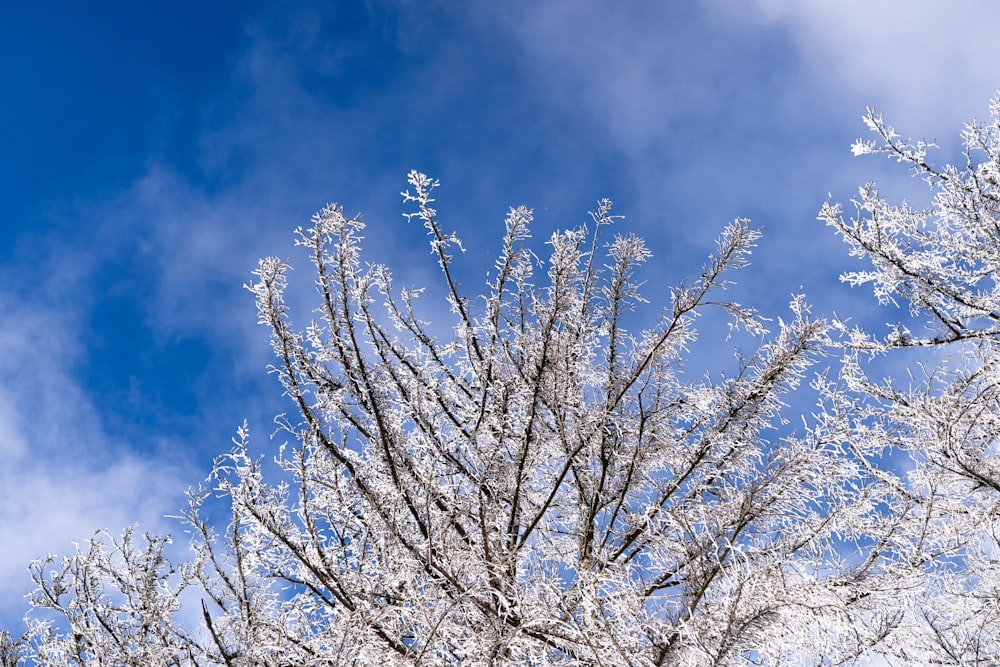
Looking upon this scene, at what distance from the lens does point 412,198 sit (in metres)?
4.59

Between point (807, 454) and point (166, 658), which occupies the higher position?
point (807, 454)

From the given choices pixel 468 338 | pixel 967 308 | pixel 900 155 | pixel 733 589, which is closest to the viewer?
pixel 733 589

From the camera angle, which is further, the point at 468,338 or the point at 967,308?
the point at 967,308

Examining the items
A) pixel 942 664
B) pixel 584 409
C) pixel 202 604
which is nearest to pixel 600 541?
pixel 584 409

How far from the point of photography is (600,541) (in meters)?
4.80

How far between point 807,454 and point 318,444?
3155mm

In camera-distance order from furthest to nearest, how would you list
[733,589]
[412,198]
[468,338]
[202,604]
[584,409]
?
[468,338], [584,409], [412,198], [202,604], [733,589]

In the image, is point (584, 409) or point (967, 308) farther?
point (967, 308)

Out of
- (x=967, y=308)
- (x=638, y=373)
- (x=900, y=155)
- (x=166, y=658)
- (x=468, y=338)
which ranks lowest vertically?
(x=166, y=658)

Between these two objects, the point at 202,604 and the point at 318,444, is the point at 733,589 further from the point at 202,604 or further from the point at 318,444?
the point at 202,604

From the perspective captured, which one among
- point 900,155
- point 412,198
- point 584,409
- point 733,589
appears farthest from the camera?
point 900,155

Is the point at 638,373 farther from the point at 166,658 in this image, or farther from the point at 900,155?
the point at 900,155

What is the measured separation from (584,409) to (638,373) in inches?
18.4

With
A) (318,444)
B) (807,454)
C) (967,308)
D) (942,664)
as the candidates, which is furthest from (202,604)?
(967,308)
